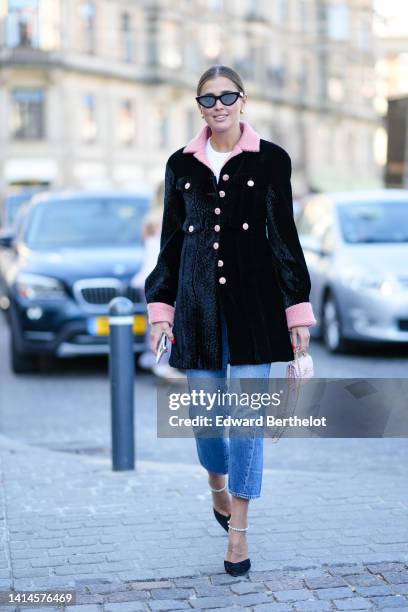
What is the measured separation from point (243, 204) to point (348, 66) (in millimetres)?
61250

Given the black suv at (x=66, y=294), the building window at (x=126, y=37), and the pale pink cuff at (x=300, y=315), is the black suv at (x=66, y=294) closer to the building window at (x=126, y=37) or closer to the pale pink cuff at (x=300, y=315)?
the pale pink cuff at (x=300, y=315)

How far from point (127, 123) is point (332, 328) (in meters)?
35.4

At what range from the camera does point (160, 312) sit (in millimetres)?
4340

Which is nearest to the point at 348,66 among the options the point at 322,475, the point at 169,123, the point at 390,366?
the point at 169,123

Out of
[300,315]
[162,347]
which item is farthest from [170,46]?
[300,315]

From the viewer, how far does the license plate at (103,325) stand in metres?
9.80

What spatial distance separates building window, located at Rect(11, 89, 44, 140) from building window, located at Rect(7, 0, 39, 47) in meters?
1.74

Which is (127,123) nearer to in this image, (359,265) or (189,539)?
(359,265)

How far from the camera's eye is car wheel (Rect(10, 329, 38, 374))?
33.8ft

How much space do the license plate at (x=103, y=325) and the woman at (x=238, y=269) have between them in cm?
554

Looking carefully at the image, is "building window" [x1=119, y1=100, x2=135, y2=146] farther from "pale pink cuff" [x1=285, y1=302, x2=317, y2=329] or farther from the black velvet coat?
"pale pink cuff" [x1=285, y1=302, x2=317, y2=329]

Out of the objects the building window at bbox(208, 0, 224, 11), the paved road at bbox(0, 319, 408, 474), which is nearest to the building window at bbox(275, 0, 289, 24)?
the building window at bbox(208, 0, 224, 11)

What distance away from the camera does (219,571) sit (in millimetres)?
4203

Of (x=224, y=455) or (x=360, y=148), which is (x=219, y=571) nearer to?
(x=224, y=455)
